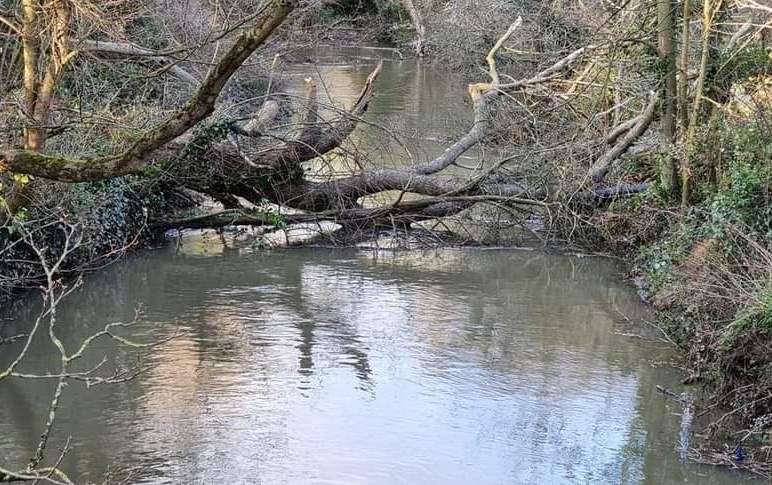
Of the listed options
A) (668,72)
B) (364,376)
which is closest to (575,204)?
(668,72)

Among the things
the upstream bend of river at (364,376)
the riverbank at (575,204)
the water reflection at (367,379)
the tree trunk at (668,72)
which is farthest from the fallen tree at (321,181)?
the water reflection at (367,379)

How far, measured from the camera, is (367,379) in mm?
9414

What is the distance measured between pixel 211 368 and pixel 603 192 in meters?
6.53

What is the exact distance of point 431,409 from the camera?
8.70m

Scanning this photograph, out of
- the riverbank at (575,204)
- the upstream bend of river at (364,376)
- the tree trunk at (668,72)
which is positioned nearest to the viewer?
the upstream bend of river at (364,376)

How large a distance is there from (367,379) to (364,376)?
0.09 meters

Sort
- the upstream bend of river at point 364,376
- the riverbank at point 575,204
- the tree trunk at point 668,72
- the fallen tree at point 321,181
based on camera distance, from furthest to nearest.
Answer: the fallen tree at point 321,181 < the tree trunk at point 668,72 < the riverbank at point 575,204 < the upstream bend of river at point 364,376

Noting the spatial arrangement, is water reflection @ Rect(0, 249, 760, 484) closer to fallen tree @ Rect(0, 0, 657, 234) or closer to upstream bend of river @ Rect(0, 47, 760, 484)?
upstream bend of river @ Rect(0, 47, 760, 484)

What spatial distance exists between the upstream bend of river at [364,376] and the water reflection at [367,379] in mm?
25

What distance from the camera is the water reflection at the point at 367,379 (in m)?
7.65

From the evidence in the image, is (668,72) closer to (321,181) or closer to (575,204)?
(575,204)

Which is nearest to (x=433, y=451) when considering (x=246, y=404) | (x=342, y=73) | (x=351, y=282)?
(x=246, y=404)

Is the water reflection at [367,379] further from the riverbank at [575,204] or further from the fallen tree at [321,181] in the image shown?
the fallen tree at [321,181]

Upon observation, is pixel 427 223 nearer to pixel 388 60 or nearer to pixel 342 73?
pixel 342 73
